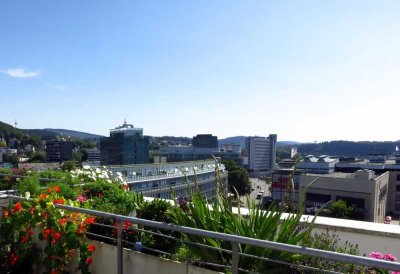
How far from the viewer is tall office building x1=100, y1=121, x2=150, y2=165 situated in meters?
98.6

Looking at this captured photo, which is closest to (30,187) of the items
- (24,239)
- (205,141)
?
(24,239)

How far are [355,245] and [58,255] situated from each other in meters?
2.75

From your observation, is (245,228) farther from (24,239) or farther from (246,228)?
(24,239)

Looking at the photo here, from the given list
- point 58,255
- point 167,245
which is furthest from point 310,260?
point 58,255

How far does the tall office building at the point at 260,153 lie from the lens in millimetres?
165913

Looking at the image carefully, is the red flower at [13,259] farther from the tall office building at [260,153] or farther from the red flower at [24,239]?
the tall office building at [260,153]

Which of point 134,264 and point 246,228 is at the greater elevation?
point 246,228

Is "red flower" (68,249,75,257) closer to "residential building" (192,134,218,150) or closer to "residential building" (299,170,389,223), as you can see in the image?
"residential building" (299,170,389,223)

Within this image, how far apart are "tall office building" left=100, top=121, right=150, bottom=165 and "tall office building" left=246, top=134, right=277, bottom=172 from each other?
242 ft

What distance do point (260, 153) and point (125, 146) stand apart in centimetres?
8872

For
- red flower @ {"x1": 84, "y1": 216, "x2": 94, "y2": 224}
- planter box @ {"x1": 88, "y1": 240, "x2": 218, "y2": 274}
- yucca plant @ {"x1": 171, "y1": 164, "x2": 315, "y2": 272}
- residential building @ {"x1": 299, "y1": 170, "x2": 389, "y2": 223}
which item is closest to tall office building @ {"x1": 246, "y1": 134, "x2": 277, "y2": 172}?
residential building @ {"x1": 299, "y1": 170, "x2": 389, "y2": 223}

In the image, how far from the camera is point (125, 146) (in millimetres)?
98562

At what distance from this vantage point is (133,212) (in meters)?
4.18

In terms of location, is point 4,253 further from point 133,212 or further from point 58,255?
point 133,212
